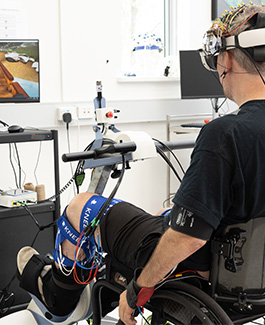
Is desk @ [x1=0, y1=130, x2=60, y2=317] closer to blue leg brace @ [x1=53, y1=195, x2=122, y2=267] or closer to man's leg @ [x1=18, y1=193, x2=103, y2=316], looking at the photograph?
man's leg @ [x1=18, y1=193, x2=103, y2=316]

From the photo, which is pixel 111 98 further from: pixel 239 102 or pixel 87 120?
pixel 239 102

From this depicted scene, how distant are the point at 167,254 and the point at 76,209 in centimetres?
49

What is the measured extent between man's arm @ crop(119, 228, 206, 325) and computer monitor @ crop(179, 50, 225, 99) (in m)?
2.41

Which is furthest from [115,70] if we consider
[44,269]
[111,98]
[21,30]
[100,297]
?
[100,297]

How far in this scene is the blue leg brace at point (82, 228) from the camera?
1.57m

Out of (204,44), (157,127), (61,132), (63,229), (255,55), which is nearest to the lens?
(255,55)

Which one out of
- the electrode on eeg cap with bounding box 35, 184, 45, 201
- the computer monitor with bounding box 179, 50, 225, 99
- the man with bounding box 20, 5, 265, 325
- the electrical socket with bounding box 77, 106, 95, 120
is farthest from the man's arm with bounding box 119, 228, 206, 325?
the computer monitor with bounding box 179, 50, 225, 99

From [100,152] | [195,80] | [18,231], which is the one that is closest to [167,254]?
[100,152]

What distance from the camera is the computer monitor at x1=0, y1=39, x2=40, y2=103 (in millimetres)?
2371

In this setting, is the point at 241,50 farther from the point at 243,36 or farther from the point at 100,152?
the point at 100,152

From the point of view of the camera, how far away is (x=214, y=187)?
3.76ft

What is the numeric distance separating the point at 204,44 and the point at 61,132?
1907 millimetres

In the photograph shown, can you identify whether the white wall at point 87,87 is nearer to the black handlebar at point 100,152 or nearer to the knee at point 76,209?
the knee at point 76,209

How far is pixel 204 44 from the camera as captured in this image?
1.44 meters
